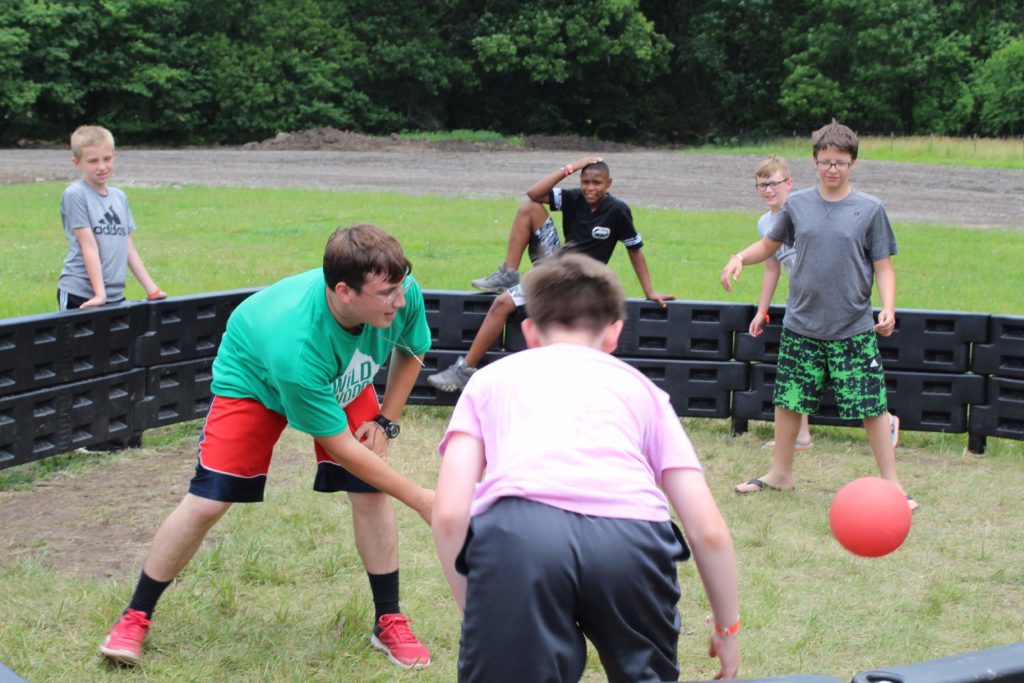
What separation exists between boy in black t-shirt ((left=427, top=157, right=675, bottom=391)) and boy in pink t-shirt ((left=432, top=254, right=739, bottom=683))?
4617mm

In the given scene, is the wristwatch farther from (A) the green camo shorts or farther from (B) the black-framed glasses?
(A) the green camo shorts

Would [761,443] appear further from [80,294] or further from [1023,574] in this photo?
[80,294]

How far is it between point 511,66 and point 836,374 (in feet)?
130

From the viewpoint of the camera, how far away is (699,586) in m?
4.99

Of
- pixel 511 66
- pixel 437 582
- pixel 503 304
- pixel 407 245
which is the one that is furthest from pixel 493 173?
pixel 437 582

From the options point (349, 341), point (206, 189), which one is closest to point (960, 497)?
point (349, 341)

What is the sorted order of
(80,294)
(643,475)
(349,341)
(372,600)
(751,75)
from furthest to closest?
(751,75), (80,294), (372,600), (349,341), (643,475)

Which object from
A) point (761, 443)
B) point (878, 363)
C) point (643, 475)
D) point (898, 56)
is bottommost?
point (761, 443)

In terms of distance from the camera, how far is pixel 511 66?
145ft

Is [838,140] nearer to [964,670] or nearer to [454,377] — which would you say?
[454,377]

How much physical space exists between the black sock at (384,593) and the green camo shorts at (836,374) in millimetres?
2802

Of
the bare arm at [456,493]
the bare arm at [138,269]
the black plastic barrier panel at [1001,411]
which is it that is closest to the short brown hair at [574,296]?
the bare arm at [456,493]

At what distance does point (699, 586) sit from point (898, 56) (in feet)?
135

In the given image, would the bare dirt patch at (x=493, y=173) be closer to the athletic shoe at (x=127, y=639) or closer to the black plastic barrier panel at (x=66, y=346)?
the black plastic barrier panel at (x=66, y=346)
